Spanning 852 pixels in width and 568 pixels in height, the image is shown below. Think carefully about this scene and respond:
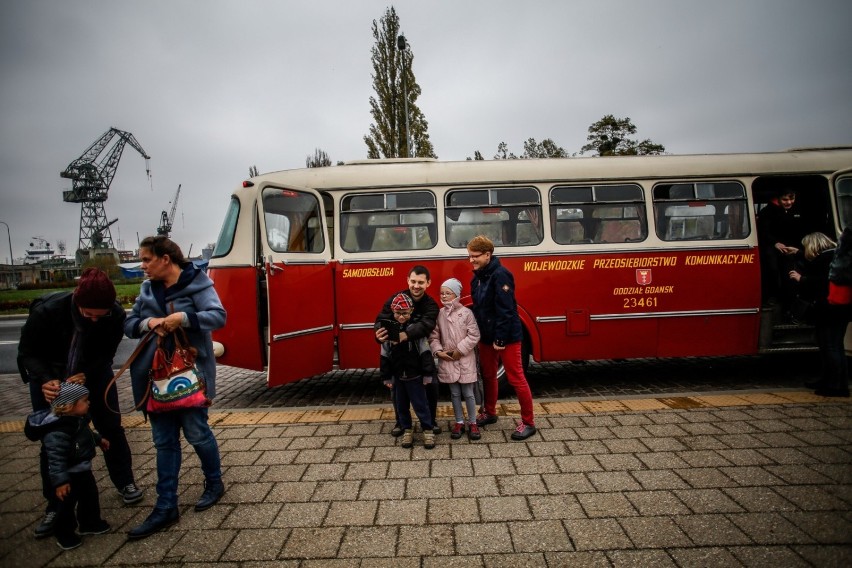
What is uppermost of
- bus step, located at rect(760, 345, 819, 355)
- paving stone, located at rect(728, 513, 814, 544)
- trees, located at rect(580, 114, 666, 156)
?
trees, located at rect(580, 114, 666, 156)

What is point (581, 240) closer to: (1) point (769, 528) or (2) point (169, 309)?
(1) point (769, 528)

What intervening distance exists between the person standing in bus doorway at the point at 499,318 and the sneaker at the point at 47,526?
11.3ft

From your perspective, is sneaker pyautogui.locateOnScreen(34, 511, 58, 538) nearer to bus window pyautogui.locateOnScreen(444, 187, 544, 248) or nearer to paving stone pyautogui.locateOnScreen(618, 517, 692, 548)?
paving stone pyautogui.locateOnScreen(618, 517, 692, 548)

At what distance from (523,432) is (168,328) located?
3.04 metres

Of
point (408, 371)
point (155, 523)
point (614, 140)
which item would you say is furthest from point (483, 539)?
point (614, 140)

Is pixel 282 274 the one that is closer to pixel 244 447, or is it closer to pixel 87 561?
pixel 244 447

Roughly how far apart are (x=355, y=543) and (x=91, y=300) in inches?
88.8

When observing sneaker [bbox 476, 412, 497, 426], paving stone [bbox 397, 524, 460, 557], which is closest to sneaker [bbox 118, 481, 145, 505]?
paving stone [bbox 397, 524, 460, 557]

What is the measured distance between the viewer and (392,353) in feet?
13.3

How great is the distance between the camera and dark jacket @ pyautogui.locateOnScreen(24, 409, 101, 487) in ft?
8.90

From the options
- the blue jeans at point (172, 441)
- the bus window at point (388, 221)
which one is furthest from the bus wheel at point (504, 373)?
Result: the blue jeans at point (172, 441)

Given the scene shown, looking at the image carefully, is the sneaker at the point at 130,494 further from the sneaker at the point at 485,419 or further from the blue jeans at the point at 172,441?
the sneaker at the point at 485,419

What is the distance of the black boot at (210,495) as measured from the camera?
3.14 metres

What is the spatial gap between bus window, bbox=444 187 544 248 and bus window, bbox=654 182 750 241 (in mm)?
1564
